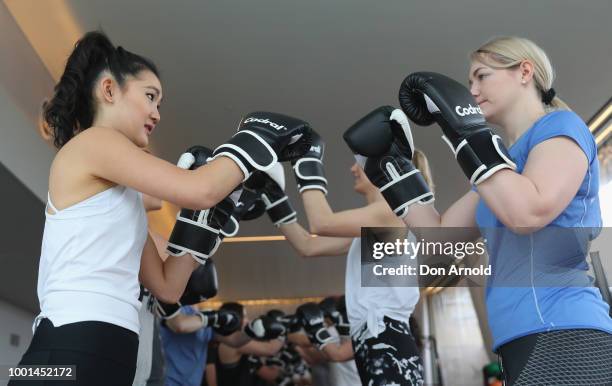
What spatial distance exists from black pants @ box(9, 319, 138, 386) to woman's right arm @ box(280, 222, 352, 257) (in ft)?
5.34

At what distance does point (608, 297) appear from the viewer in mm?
1889

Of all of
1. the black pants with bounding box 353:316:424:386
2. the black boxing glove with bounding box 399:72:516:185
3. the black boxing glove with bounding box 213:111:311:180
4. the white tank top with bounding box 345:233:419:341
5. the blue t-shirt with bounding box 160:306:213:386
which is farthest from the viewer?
the blue t-shirt with bounding box 160:306:213:386

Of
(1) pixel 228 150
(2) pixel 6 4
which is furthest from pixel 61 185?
(2) pixel 6 4

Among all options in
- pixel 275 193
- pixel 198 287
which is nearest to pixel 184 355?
pixel 198 287

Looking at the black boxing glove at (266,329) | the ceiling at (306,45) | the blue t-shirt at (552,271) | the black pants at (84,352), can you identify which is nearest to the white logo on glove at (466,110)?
the blue t-shirt at (552,271)

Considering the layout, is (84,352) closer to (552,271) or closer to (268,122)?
(268,122)

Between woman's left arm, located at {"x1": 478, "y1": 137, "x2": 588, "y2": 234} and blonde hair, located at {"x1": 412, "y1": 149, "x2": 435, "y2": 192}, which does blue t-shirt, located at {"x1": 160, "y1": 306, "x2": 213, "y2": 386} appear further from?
woman's left arm, located at {"x1": 478, "y1": 137, "x2": 588, "y2": 234}

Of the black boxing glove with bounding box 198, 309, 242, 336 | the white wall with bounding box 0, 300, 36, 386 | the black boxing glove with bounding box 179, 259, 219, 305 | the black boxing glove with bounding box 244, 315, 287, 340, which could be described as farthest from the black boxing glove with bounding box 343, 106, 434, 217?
the white wall with bounding box 0, 300, 36, 386

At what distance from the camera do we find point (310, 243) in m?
2.79

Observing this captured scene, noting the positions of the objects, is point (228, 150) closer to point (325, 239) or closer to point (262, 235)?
point (325, 239)

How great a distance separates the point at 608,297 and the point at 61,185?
64.3 inches

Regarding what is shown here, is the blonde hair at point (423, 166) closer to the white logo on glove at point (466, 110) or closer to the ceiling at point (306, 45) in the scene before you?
the white logo on glove at point (466, 110)

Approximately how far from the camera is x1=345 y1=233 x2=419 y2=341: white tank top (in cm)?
215

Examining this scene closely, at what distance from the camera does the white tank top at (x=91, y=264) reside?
1132mm
